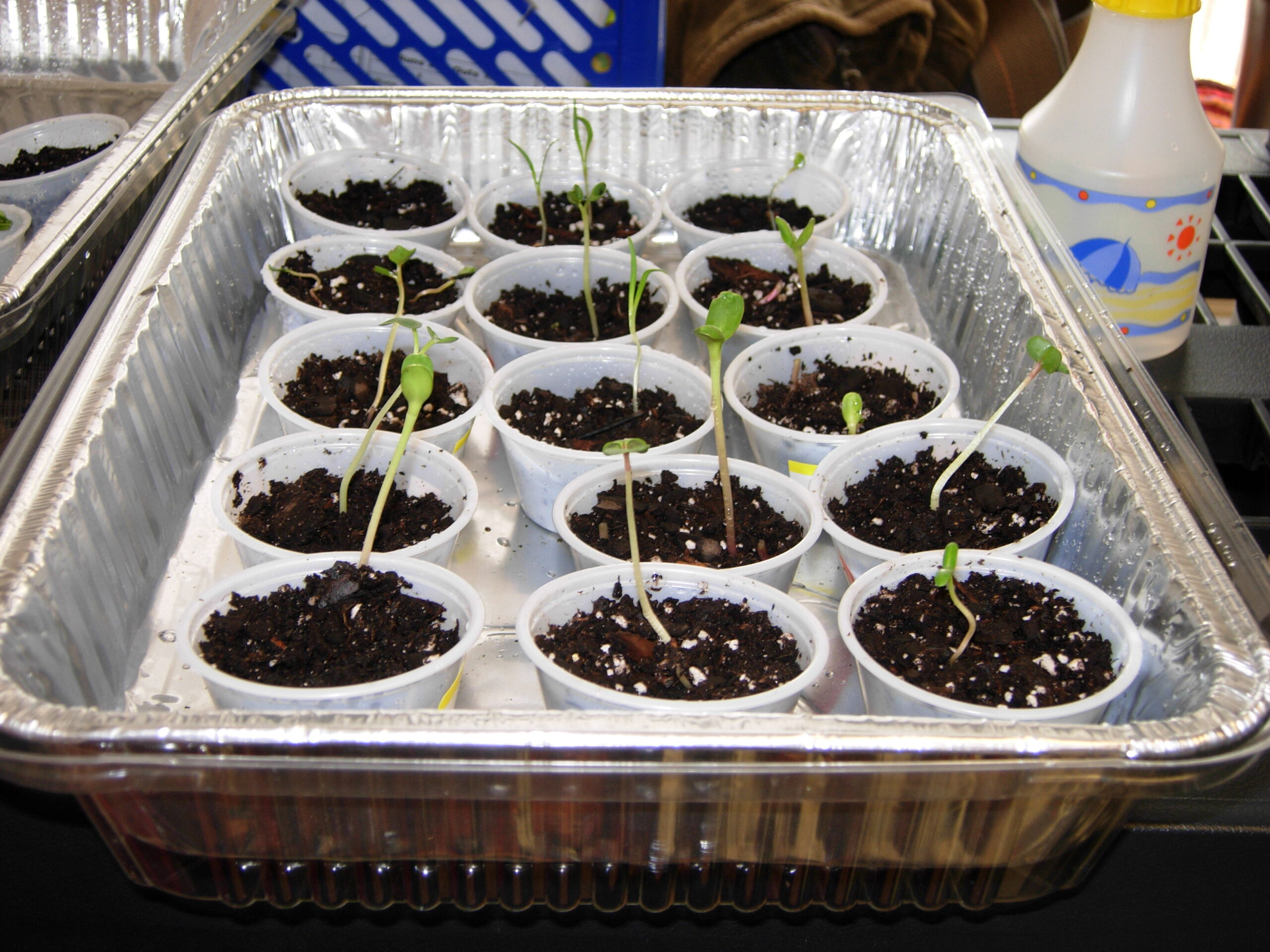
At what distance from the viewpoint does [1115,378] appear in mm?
1272

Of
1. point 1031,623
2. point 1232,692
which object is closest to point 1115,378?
point 1031,623

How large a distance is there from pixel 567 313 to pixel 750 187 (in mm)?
504

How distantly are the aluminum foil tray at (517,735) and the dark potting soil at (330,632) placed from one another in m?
0.14

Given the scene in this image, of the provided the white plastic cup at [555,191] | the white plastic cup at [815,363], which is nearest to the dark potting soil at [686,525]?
the white plastic cup at [815,363]

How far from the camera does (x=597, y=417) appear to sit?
1.45 meters

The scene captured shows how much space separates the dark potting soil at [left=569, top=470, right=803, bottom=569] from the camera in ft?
4.02

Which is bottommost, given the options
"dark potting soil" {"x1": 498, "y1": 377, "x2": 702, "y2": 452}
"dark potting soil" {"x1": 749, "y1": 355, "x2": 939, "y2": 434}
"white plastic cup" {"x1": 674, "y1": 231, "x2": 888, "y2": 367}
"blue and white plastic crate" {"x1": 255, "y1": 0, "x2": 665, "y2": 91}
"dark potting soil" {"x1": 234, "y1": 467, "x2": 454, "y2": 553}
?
"dark potting soil" {"x1": 234, "y1": 467, "x2": 454, "y2": 553}

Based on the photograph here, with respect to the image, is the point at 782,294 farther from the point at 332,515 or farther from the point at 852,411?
the point at 332,515

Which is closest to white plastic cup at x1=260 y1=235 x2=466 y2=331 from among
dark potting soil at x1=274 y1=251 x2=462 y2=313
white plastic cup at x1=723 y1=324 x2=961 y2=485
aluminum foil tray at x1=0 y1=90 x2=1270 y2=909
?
dark potting soil at x1=274 y1=251 x2=462 y2=313

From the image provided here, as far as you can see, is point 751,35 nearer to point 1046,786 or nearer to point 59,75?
point 59,75

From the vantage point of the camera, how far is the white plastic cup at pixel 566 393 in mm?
1335

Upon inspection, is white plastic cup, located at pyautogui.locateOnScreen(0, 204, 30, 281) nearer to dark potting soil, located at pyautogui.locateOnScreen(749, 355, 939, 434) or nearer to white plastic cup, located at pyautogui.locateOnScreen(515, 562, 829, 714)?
white plastic cup, located at pyautogui.locateOnScreen(515, 562, 829, 714)

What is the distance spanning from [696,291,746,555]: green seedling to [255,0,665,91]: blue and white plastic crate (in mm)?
1017

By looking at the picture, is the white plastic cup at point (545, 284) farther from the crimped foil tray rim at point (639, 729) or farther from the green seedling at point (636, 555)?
the crimped foil tray rim at point (639, 729)
